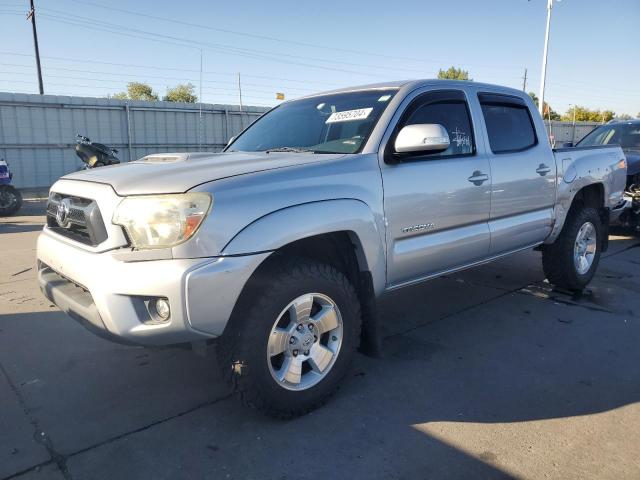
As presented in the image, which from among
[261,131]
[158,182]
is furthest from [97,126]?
[158,182]

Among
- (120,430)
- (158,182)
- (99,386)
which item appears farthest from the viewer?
(99,386)

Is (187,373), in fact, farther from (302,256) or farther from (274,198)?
(274,198)

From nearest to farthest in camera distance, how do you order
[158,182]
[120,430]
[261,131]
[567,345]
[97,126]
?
[158,182], [120,430], [567,345], [261,131], [97,126]

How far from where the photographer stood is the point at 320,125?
3.62 metres

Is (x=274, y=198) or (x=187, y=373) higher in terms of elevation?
(x=274, y=198)

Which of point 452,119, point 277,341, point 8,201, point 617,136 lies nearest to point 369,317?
point 277,341

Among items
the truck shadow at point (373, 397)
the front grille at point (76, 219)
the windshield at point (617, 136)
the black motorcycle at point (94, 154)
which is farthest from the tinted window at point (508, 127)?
the black motorcycle at point (94, 154)

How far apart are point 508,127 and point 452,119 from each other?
82 centimetres

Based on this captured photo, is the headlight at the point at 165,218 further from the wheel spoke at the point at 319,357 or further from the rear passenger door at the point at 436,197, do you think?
the rear passenger door at the point at 436,197

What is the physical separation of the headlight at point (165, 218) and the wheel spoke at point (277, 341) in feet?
2.32

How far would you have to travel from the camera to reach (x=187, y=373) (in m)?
3.35

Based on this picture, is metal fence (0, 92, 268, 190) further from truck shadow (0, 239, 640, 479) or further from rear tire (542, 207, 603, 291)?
rear tire (542, 207, 603, 291)

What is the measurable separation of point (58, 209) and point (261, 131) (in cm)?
167

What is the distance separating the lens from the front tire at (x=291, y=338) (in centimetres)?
254
